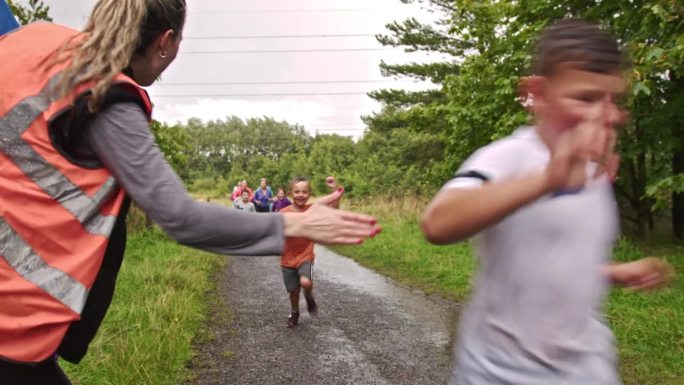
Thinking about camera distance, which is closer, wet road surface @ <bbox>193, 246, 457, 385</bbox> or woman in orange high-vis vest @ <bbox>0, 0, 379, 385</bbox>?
woman in orange high-vis vest @ <bbox>0, 0, 379, 385</bbox>

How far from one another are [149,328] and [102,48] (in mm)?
4124

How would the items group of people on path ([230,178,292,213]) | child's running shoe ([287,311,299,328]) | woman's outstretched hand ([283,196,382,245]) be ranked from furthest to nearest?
group of people on path ([230,178,292,213])
child's running shoe ([287,311,299,328])
woman's outstretched hand ([283,196,382,245])

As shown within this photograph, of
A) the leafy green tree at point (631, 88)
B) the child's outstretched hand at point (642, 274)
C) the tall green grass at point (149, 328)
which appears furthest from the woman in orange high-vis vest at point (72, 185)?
the leafy green tree at point (631, 88)

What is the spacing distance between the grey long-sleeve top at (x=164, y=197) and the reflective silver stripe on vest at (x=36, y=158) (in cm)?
10

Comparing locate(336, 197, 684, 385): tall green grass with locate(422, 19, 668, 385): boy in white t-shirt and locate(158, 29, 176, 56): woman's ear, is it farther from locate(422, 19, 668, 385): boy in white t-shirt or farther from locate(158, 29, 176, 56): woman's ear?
locate(158, 29, 176, 56): woman's ear

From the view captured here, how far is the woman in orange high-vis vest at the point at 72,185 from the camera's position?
128cm

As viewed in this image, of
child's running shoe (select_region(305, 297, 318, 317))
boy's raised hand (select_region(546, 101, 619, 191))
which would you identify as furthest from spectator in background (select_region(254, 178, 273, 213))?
A: boy's raised hand (select_region(546, 101, 619, 191))

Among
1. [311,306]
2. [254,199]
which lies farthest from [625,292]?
[254,199]

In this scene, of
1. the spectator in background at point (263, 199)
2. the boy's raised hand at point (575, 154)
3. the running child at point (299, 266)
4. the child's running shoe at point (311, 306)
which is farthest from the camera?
the spectator in background at point (263, 199)

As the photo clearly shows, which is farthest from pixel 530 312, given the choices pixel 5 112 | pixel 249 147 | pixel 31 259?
pixel 249 147

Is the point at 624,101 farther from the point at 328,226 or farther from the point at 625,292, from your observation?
the point at 625,292

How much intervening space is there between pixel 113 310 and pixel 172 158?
28.2 ft

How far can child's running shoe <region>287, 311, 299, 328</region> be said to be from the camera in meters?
6.04

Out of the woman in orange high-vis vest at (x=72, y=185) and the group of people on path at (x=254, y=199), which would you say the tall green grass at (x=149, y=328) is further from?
the group of people on path at (x=254, y=199)
